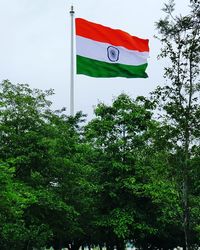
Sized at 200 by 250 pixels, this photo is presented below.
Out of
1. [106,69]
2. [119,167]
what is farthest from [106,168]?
[106,69]

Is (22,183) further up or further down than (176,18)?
further down

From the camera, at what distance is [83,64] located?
117ft

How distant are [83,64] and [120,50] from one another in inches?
142

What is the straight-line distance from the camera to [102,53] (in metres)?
37.4

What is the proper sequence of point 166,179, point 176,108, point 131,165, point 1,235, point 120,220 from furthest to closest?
point 131,165, point 120,220, point 1,235, point 166,179, point 176,108

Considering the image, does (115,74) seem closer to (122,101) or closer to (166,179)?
(122,101)

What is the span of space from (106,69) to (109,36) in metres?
3.03

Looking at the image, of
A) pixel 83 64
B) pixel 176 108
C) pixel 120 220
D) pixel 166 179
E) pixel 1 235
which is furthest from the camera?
pixel 120 220

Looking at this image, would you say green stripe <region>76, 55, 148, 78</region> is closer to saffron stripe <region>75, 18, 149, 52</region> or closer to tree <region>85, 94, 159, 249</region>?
saffron stripe <region>75, 18, 149, 52</region>

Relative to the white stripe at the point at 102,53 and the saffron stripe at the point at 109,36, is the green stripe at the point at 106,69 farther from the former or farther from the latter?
the saffron stripe at the point at 109,36

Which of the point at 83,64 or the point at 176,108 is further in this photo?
the point at 83,64

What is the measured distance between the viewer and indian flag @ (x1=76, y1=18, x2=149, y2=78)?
36.1 m

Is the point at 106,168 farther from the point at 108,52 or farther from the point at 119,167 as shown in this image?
the point at 108,52

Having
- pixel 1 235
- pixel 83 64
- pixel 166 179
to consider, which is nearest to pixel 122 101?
pixel 83 64
